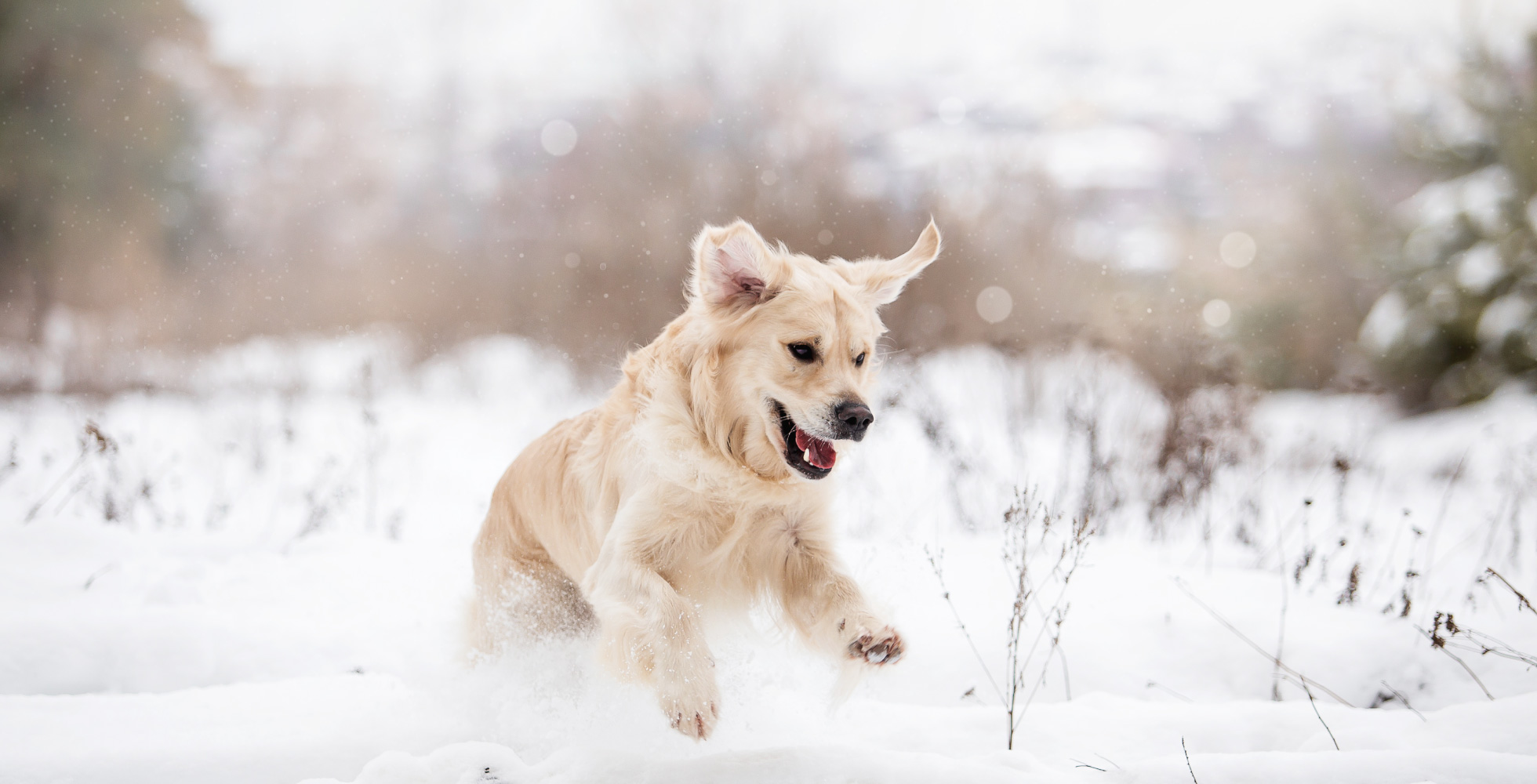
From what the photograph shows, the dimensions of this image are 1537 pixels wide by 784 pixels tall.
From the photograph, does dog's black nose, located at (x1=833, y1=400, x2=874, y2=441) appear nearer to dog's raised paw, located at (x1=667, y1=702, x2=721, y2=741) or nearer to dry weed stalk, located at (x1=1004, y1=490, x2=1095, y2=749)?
dry weed stalk, located at (x1=1004, y1=490, x2=1095, y2=749)

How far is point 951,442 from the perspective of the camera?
15.9ft

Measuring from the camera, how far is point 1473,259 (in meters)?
9.16

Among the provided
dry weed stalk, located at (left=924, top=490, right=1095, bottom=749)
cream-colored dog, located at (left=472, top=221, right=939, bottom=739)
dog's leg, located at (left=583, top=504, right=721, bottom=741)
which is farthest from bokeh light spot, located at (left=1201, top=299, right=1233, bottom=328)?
dog's leg, located at (left=583, top=504, right=721, bottom=741)

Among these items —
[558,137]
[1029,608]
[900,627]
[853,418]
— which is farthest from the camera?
[558,137]

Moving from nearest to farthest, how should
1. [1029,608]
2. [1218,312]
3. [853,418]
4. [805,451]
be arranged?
1. [853,418]
2. [805,451]
3. [1029,608]
4. [1218,312]

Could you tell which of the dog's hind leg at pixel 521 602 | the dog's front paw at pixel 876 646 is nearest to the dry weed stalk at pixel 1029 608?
the dog's front paw at pixel 876 646

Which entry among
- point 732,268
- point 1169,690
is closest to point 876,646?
point 732,268

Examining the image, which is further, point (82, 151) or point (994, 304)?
point (82, 151)

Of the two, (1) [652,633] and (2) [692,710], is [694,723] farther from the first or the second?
(1) [652,633]

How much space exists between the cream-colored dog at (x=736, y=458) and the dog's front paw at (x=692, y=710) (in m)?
0.12

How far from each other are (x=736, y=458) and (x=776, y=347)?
0.37 metres

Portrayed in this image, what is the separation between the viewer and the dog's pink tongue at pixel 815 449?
237cm

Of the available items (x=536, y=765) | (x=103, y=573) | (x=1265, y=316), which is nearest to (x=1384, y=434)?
(x=1265, y=316)

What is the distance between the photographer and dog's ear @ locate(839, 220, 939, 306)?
2.78 metres
